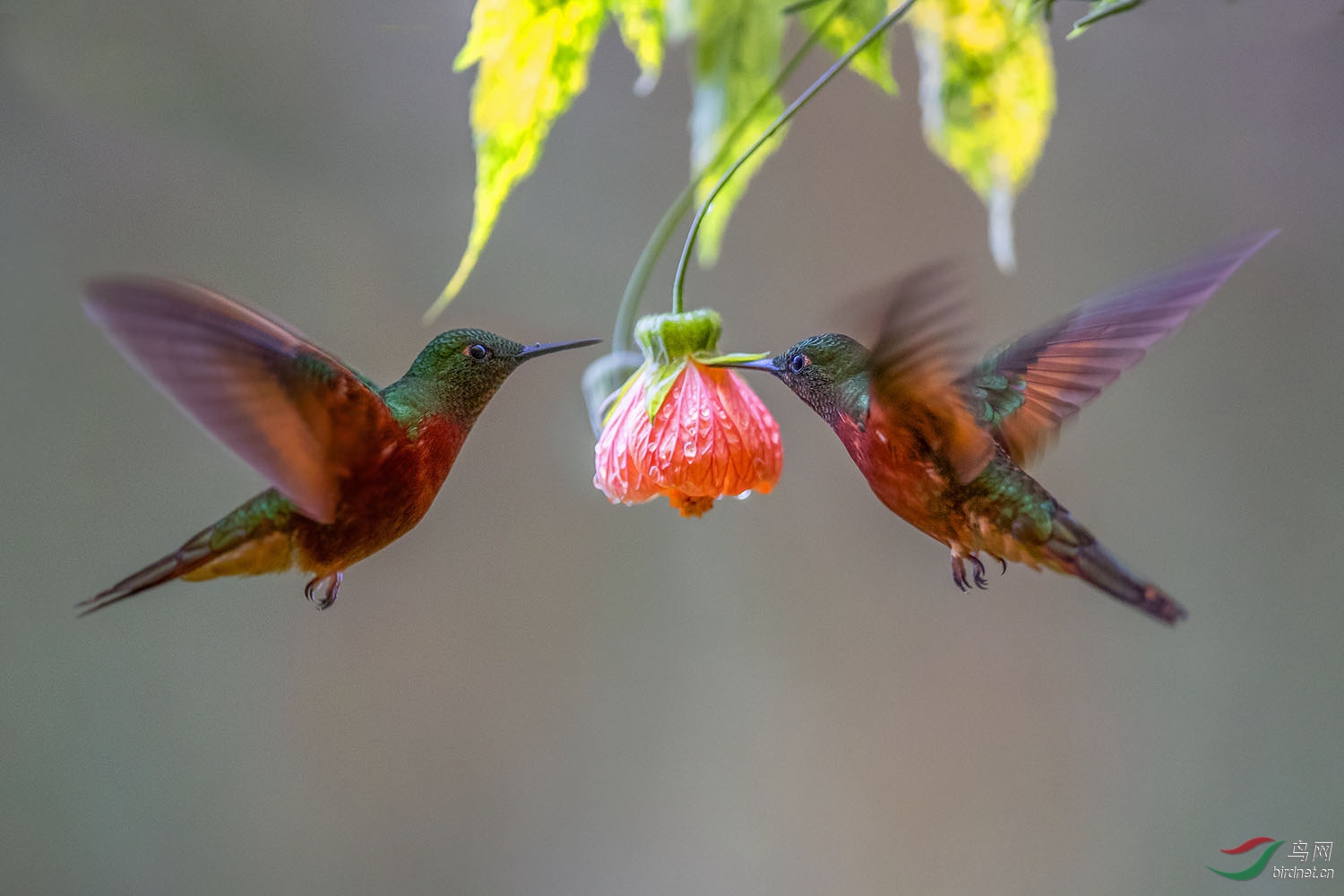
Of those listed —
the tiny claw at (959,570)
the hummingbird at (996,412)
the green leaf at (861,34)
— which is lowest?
the tiny claw at (959,570)

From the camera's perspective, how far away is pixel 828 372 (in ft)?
1.19

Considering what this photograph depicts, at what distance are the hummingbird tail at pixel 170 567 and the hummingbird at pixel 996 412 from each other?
199mm

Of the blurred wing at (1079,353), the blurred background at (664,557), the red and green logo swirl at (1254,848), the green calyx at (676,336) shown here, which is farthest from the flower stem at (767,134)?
the red and green logo swirl at (1254,848)

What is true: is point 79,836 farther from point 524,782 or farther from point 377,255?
point 377,255

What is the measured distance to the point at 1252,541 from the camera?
116 cm

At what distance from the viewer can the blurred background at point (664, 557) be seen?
918 mm

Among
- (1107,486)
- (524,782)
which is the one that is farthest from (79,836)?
(1107,486)

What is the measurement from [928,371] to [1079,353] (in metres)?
0.12

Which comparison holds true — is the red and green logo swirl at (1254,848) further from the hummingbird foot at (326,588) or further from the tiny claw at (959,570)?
the hummingbird foot at (326,588)

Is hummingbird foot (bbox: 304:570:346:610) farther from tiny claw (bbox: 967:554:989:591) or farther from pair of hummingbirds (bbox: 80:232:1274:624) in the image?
tiny claw (bbox: 967:554:989:591)

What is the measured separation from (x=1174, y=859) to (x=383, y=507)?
116 centimetres

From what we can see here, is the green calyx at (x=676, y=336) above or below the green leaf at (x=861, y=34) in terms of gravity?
below

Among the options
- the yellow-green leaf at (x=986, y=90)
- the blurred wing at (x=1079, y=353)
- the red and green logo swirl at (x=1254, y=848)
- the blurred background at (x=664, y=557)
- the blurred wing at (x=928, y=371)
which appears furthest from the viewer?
the red and green logo swirl at (x=1254, y=848)

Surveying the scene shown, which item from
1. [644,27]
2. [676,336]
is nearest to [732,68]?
[644,27]
